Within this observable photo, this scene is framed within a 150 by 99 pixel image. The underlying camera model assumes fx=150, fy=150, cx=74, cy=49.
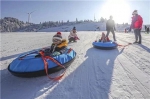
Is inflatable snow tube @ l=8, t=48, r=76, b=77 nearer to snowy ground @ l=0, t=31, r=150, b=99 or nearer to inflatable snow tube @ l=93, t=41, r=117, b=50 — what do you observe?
snowy ground @ l=0, t=31, r=150, b=99

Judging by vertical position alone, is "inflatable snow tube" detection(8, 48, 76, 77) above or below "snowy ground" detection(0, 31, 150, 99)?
above

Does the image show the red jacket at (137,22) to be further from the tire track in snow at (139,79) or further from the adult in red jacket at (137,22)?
the tire track in snow at (139,79)

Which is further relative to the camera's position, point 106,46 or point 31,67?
point 106,46

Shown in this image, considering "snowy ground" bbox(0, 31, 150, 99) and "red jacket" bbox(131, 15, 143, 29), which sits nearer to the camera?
"snowy ground" bbox(0, 31, 150, 99)

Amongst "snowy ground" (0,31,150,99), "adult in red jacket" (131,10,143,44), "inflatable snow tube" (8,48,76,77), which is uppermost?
"adult in red jacket" (131,10,143,44)

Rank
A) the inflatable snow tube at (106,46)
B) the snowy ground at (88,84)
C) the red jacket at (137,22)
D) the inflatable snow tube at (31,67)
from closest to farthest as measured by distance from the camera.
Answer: the snowy ground at (88,84) < the inflatable snow tube at (31,67) < the inflatable snow tube at (106,46) < the red jacket at (137,22)

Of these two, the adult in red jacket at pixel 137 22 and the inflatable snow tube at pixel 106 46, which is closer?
the inflatable snow tube at pixel 106 46

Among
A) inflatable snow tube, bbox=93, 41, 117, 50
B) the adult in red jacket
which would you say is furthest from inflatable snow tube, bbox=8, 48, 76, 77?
the adult in red jacket

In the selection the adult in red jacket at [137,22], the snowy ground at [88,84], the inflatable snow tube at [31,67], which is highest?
the adult in red jacket at [137,22]

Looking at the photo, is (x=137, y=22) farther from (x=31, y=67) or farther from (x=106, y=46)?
(x=31, y=67)

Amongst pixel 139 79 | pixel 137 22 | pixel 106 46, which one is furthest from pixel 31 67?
pixel 137 22

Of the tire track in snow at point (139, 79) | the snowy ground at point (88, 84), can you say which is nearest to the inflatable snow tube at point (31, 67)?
the snowy ground at point (88, 84)

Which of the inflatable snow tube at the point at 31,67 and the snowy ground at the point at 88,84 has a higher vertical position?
the inflatable snow tube at the point at 31,67

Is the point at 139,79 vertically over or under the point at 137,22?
under
